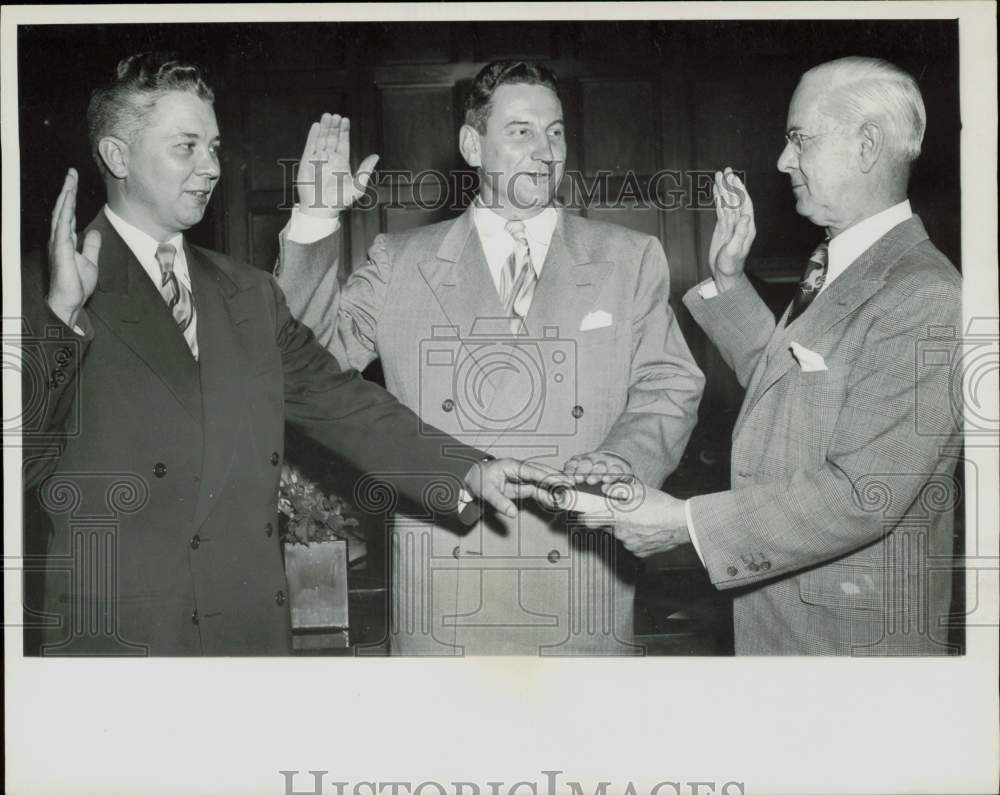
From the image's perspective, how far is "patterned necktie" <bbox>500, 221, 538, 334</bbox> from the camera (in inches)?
161

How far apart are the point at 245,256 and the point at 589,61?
1287 mm

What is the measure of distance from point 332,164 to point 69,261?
90 cm

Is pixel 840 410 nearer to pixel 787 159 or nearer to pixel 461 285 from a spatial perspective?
pixel 787 159

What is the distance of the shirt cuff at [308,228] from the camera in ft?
13.3

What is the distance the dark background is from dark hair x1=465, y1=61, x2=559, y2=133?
3cm

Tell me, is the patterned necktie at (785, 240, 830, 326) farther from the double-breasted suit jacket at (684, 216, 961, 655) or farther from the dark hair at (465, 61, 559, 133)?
the dark hair at (465, 61, 559, 133)

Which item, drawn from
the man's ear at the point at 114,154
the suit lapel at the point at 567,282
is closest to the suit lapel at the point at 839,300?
the suit lapel at the point at 567,282

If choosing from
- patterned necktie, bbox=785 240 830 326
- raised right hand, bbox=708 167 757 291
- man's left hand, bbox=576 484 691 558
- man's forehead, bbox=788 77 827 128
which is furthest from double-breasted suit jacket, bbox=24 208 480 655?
man's forehead, bbox=788 77 827 128

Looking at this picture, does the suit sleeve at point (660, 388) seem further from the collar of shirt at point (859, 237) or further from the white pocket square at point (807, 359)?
the collar of shirt at point (859, 237)

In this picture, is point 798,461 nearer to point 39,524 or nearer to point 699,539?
point 699,539

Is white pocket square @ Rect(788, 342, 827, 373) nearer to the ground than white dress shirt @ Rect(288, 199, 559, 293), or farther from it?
nearer to the ground

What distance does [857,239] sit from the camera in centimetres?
403

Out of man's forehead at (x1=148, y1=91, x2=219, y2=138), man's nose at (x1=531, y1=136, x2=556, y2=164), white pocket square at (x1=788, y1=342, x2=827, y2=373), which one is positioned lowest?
white pocket square at (x1=788, y1=342, x2=827, y2=373)

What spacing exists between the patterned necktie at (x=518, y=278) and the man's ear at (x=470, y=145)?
23 cm
